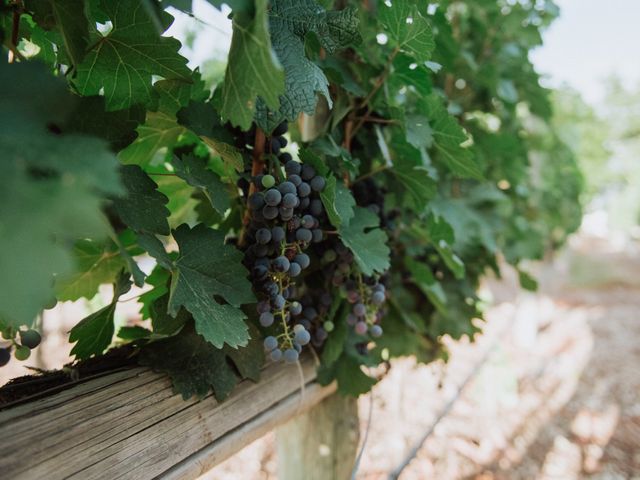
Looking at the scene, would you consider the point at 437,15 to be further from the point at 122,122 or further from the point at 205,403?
the point at 205,403

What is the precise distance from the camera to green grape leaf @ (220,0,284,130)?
574 millimetres

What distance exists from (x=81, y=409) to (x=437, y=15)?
133 centimetres

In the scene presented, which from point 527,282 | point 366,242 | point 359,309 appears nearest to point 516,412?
point 527,282

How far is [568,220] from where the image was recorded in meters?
4.20

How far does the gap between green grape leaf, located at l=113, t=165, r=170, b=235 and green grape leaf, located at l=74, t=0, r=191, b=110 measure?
155mm

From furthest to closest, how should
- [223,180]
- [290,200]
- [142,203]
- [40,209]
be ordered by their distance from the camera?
[223,180], [290,200], [142,203], [40,209]

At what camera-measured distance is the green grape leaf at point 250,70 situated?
1.88 ft

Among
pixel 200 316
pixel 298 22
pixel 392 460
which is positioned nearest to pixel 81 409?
pixel 200 316

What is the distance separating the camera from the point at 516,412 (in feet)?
13.9

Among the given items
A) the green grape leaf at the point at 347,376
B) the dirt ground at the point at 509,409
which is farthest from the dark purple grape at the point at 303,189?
the dirt ground at the point at 509,409

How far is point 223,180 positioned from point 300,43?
0.39 m

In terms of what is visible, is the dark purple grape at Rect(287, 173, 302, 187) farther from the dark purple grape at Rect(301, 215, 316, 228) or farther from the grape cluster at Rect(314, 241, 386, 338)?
the grape cluster at Rect(314, 241, 386, 338)

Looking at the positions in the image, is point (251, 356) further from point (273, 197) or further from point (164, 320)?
point (273, 197)

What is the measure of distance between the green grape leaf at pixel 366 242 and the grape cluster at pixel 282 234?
7cm
